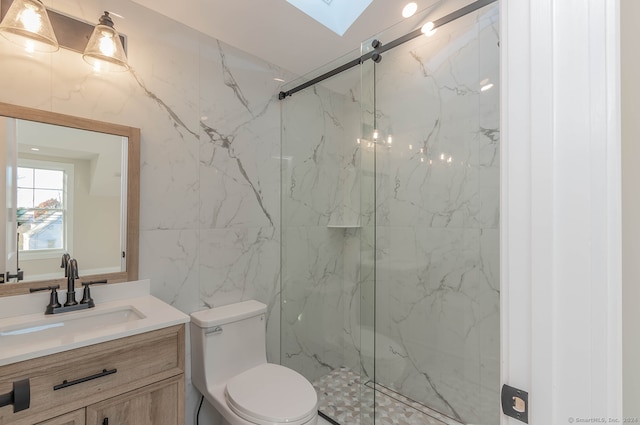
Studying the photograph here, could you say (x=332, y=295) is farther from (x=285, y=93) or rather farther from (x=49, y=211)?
(x=49, y=211)

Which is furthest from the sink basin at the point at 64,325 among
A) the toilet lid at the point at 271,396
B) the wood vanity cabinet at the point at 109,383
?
the toilet lid at the point at 271,396

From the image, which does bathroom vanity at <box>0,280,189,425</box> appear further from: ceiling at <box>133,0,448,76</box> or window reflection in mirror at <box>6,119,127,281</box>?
ceiling at <box>133,0,448,76</box>

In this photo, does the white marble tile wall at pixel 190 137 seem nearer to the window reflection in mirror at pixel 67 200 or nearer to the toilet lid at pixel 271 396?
the window reflection in mirror at pixel 67 200

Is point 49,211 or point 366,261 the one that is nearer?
point 49,211

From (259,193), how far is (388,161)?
0.92 metres

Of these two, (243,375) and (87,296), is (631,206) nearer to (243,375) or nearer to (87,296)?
(243,375)

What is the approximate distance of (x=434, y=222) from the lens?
76.8 inches

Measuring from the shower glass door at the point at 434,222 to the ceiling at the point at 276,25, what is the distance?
0.46ft

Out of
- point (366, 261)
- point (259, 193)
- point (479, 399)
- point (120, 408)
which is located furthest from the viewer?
point (366, 261)

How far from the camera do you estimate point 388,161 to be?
6.98 ft

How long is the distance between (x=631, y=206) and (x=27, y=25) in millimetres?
1928

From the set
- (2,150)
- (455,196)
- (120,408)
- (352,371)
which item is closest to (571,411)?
(120,408)

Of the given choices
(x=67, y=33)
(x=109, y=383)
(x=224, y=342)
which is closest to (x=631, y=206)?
(x=109, y=383)

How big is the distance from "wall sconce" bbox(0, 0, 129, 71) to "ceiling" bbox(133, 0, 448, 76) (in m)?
0.31
